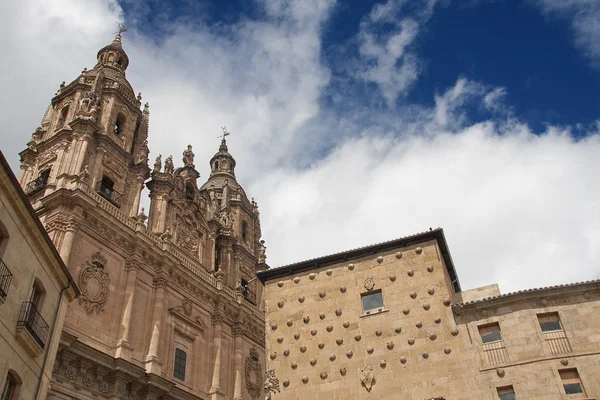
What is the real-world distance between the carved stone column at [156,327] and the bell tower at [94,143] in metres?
3.94

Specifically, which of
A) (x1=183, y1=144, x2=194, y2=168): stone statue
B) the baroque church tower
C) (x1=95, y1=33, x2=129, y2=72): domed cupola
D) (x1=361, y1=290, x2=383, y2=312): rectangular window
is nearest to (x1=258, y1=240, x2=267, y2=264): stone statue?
the baroque church tower

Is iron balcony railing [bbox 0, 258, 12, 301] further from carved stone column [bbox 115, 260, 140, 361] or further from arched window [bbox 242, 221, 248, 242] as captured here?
arched window [bbox 242, 221, 248, 242]

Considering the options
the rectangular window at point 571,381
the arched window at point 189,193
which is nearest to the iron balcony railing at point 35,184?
the arched window at point 189,193

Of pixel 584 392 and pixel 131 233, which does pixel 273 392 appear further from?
pixel 131 233

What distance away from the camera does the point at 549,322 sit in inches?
590

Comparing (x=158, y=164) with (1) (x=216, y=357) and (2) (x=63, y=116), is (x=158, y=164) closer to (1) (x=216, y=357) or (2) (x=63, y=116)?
(2) (x=63, y=116)

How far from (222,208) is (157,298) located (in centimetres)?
1176

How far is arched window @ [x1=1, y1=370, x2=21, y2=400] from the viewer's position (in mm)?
12984

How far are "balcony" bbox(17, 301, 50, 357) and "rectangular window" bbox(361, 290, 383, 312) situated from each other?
891cm

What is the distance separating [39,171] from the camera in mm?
27750

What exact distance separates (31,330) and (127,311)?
36.3 ft

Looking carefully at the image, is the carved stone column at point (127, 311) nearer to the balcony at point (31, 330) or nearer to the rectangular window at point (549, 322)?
the balcony at point (31, 330)

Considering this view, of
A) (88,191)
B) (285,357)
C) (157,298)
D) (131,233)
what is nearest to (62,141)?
(88,191)

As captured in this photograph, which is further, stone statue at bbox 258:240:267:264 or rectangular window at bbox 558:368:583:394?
stone statue at bbox 258:240:267:264
